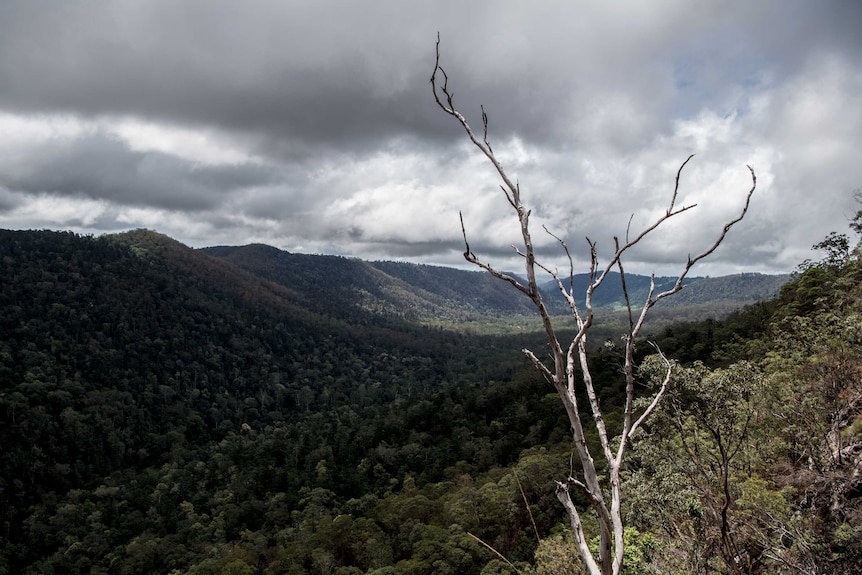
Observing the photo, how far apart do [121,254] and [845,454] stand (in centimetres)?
20137

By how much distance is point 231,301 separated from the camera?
17725 cm

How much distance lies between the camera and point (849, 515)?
361 inches

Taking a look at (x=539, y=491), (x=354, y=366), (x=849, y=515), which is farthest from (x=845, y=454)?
(x=354, y=366)

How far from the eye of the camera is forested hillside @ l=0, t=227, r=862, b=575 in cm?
1157

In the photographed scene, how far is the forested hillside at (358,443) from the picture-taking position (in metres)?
11.6

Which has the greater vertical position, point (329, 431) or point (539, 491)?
point (539, 491)

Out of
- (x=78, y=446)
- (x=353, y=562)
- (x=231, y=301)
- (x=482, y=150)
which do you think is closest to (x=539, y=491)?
(x=353, y=562)

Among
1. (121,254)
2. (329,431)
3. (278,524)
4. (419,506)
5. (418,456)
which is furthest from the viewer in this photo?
(121,254)

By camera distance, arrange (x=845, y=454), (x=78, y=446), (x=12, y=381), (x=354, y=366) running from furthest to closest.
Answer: (x=354, y=366)
(x=12, y=381)
(x=78, y=446)
(x=845, y=454)

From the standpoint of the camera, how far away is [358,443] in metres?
64.4

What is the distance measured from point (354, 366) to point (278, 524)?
110 meters

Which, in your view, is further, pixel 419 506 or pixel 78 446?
pixel 78 446

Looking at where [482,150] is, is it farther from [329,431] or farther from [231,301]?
[231,301]

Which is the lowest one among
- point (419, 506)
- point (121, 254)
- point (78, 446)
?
point (78, 446)
